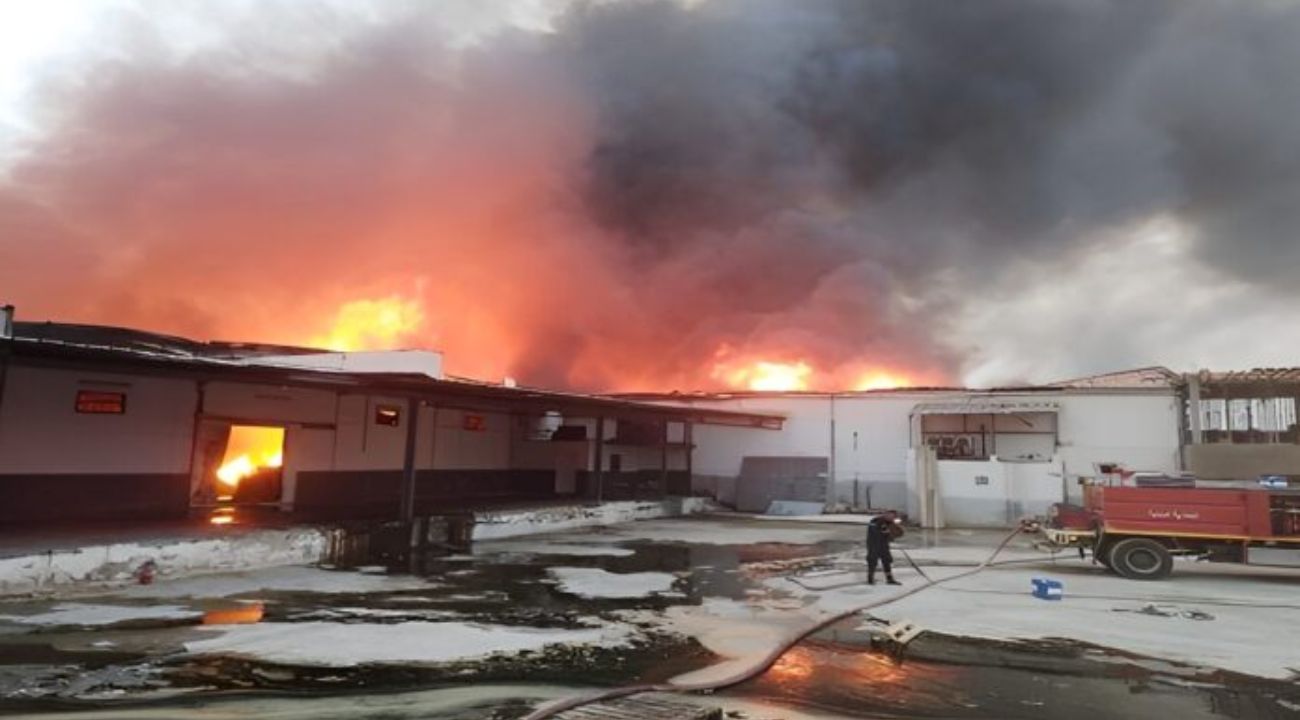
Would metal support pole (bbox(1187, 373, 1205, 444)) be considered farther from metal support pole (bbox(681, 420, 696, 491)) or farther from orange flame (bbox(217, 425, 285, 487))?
orange flame (bbox(217, 425, 285, 487))

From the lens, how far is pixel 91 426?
14672 mm

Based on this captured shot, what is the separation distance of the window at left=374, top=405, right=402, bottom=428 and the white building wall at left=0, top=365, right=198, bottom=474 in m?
5.02

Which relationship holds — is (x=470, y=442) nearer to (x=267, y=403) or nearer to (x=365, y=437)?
(x=365, y=437)

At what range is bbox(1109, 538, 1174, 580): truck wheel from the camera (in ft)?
47.5

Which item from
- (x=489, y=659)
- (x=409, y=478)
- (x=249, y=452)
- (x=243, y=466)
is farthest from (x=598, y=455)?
(x=489, y=659)

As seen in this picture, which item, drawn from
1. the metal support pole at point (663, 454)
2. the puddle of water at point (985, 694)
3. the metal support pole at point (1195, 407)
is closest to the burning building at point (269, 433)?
the metal support pole at point (663, 454)

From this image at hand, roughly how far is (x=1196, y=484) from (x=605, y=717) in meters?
13.6

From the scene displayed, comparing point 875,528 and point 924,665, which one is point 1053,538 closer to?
point 875,528

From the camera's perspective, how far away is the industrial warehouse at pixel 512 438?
47.0ft

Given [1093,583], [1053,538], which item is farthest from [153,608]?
[1053,538]

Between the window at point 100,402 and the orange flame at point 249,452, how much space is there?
3.81m

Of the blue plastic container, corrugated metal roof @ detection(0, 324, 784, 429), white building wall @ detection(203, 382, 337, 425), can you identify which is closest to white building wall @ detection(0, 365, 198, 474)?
white building wall @ detection(203, 382, 337, 425)

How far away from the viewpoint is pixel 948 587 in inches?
521

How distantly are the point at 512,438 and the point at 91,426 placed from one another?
1421 cm
